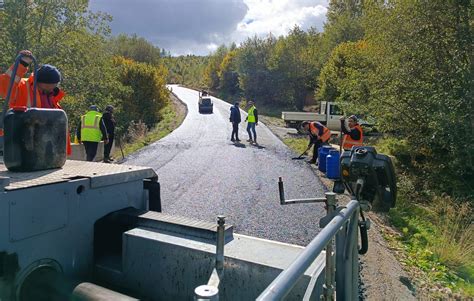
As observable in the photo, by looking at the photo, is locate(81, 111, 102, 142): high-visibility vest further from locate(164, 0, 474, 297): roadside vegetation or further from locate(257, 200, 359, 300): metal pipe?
locate(257, 200, 359, 300): metal pipe

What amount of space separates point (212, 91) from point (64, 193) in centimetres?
7060

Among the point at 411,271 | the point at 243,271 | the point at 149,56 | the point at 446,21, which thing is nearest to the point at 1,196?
the point at 243,271

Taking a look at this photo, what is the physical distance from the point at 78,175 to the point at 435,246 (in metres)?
5.37

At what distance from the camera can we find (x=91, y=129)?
1041 centimetres

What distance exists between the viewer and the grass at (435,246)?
489 centimetres

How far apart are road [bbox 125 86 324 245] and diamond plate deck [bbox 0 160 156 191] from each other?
318cm

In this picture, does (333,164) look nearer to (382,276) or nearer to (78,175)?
(382,276)

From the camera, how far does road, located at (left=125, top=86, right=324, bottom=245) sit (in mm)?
6273

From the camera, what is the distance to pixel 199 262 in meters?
2.18

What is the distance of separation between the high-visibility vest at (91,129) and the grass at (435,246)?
7383mm

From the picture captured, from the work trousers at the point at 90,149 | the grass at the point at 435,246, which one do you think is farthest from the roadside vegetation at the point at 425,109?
the work trousers at the point at 90,149

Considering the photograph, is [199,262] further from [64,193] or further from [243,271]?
[64,193]

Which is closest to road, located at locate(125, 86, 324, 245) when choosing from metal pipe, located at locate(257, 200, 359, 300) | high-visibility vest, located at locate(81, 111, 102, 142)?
high-visibility vest, located at locate(81, 111, 102, 142)

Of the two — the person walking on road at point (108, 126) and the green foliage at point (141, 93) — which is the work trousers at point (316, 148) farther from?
the green foliage at point (141, 93)
